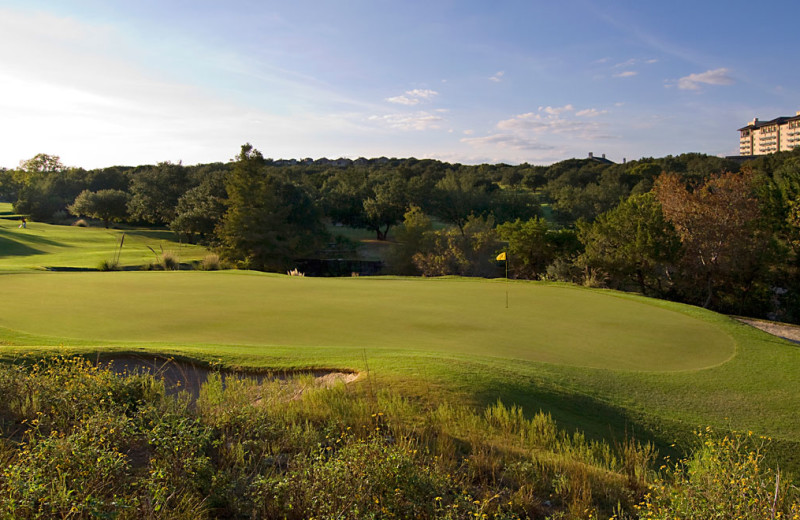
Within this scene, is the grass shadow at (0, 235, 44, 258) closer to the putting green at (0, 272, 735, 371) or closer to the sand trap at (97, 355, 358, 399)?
the putting green at (0, 272, 735, 371)

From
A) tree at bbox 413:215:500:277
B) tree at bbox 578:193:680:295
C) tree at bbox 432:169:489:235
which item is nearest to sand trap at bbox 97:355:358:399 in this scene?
tree at bbox 578:193:680:295

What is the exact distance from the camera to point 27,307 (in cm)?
918

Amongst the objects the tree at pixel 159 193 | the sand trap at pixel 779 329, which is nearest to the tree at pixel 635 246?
the sand trap at pixel 779 329

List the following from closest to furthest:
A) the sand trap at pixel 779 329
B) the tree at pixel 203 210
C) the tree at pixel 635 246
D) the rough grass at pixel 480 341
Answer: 1. the rough grass at pixel 480 341
2. the sand trap at pixel 779 329
3. the tree at pixel 635 246
4. the tree at pixel 203 210

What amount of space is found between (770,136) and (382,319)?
17087cm

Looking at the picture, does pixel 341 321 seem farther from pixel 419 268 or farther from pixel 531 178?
pixel 531 178

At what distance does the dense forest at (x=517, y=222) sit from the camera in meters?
19.4

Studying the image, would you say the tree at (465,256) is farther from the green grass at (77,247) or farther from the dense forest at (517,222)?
the green grass at (77,247)

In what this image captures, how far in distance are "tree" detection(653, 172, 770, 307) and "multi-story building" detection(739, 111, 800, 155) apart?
13086 cm

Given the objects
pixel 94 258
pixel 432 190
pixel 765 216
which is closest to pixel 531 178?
pixel 432 190

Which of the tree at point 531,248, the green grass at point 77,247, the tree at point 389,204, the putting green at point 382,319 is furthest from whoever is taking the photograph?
the tree at point 389,204

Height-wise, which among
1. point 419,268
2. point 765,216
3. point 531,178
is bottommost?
point 419,268

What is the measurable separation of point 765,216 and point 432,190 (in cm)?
2852

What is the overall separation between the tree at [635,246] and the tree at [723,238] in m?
1.03
